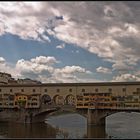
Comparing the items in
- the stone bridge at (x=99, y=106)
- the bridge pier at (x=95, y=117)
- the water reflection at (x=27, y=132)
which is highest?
the stone bridge at (x=99, y=106)

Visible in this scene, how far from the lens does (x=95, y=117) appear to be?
3872 cm

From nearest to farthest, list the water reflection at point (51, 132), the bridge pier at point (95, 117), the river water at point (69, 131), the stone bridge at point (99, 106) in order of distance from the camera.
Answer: the river water at point (69, 131) < the water reflection at point (51, 132) < the bridge pier at point (95, 117) < the stone bridge at point (99, 106)

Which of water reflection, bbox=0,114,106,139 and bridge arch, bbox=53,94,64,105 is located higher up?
bridge arch, bbox=53,94,64,105

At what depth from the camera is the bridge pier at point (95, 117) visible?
37906 mm

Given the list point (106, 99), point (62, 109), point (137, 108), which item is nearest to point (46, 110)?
point (62, 109)

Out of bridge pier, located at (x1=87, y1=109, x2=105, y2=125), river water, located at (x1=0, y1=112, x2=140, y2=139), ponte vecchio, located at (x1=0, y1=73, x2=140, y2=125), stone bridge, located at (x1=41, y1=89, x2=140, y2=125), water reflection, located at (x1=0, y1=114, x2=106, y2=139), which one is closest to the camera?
river water, located at (x1=0, y1=112, x2=140, y2=139)

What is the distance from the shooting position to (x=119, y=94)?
132 ft

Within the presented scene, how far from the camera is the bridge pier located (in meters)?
37.9

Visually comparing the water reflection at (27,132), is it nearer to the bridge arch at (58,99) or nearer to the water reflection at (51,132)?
the water reflection at (51,132)

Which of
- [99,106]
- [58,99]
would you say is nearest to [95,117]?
[99,106]

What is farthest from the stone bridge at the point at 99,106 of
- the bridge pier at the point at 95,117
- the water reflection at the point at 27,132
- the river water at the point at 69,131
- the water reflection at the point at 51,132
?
the water reflection at the point at 27,132

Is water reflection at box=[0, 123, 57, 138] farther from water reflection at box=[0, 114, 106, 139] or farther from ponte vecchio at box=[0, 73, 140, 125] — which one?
ponte vecchio at box=[0, 73, 140, 125]

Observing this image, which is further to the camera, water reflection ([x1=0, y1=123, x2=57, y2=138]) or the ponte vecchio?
the ponte vecchio

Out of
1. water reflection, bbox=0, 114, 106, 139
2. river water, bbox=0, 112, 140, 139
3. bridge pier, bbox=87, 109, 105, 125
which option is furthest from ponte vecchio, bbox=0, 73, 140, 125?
water reflection, bbox=0, 114, 106, 139
